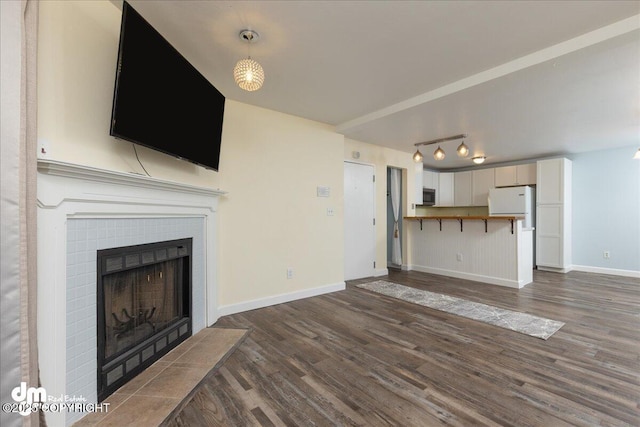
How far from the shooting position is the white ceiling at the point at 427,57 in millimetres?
1882

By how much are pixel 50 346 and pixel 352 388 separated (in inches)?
66.2

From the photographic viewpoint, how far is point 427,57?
2430 mm

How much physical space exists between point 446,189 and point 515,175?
1567 millimetres

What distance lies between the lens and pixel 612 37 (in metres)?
1.99

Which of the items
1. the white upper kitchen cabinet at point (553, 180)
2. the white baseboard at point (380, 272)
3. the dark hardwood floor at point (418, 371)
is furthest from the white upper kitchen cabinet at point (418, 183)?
the dark hardwood floor at point (418, 371)

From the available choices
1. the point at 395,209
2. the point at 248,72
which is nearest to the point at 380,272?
the point at 395,209

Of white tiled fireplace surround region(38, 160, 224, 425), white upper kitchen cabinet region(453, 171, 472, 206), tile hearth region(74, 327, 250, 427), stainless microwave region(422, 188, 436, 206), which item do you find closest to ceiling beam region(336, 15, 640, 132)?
white tiled fireplace surround region(38, 160, 224, 425)

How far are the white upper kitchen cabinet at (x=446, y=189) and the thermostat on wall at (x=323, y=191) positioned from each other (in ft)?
14.5

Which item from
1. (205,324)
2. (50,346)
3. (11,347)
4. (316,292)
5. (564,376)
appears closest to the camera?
(11,347)

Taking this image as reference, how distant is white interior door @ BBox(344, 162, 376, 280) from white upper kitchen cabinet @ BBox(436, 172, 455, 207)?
3235mm

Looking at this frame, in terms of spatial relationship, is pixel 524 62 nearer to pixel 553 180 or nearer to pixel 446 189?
pixel 553 180

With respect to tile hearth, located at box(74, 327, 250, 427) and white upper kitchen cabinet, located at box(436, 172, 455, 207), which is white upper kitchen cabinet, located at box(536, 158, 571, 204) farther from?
tile hearth, located at box(74, 327, 250, 427)

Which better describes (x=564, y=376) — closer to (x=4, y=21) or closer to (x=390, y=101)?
(x=390, y=101)

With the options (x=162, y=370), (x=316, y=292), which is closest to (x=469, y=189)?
(x=316, y=292)
